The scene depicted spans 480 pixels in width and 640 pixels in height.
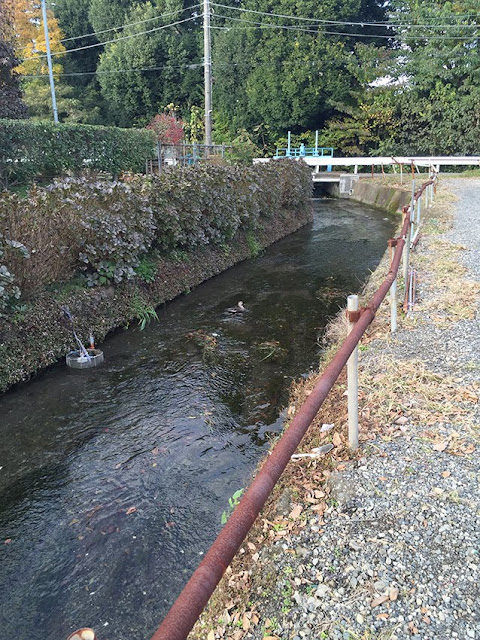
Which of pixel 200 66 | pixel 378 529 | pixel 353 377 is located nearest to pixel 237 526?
pixel 378 529

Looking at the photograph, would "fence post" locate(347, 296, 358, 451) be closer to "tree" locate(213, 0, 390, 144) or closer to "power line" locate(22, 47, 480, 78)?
"power line" locate(22, 47, 480, 78)

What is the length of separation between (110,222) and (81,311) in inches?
59.2

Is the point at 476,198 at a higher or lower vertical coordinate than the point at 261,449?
higher

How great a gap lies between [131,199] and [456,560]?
731 centimetres

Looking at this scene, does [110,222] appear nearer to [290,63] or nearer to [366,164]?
[366,164]

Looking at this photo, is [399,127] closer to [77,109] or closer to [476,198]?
[476,198]

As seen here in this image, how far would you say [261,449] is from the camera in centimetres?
474

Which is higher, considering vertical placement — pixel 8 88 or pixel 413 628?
pixel 8 88

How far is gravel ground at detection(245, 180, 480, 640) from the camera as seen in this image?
7.55 feet

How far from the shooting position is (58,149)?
16.0 metres

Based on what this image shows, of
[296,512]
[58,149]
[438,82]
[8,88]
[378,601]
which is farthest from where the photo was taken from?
[438,82]

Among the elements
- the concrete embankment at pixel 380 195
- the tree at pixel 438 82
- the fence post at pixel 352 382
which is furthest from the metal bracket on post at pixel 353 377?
the tree at pixel 438 82

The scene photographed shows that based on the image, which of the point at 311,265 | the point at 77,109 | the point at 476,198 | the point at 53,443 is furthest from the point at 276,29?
the point at 53,443

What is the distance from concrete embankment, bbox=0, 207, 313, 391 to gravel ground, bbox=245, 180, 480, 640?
14.5ft
